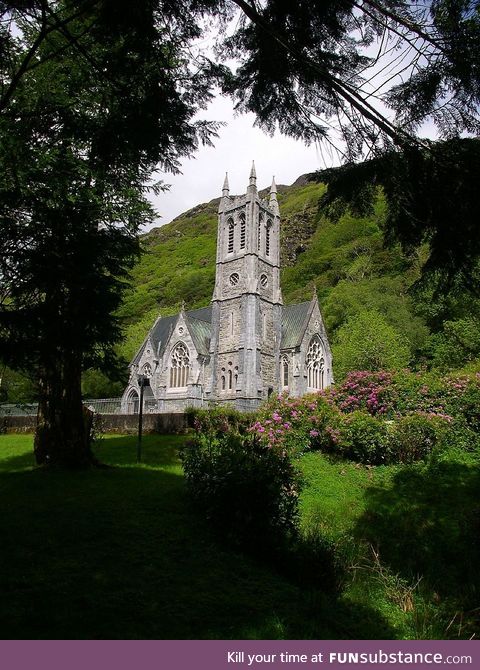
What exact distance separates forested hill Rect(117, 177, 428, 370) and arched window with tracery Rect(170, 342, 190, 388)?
572 cm

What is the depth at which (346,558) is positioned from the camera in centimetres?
625

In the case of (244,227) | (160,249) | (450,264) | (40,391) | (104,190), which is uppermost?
(160,249)

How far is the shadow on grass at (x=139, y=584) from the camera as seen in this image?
3.80 metres

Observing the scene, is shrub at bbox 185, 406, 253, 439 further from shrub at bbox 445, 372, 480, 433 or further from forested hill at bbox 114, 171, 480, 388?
shrub at bbox 445, 372, 480, 433

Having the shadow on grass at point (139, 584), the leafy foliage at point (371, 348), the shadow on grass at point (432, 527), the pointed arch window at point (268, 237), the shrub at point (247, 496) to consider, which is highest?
the pointed arch window at point (268, 237)

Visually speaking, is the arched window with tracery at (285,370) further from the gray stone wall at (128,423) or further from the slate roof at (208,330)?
the gray stone wall at (128,423)

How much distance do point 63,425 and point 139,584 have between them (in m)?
6.05

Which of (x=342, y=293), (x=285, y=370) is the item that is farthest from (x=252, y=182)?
(x=285, y=370)

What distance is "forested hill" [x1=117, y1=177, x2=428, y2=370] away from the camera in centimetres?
4469

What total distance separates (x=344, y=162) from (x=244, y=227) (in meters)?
35.8

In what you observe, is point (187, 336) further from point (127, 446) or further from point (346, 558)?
point (346, 558)

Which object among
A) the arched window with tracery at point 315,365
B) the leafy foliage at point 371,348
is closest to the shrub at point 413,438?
the leafy foliage at point 371,348

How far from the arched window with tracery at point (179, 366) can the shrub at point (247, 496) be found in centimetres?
3089
